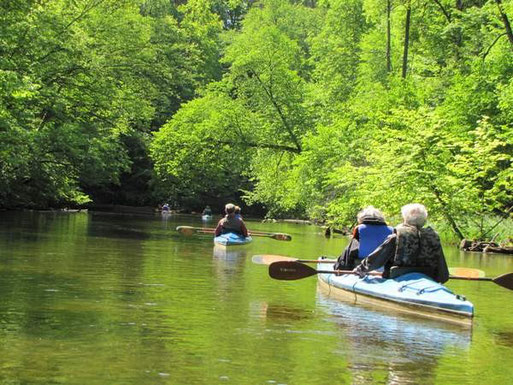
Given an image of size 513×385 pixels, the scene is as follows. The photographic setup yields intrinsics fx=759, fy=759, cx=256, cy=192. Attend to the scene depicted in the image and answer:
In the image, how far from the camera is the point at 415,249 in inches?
404

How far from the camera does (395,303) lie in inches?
412

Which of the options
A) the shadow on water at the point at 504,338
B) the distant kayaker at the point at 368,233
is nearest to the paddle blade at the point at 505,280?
the shadow on water at the point at 504,338

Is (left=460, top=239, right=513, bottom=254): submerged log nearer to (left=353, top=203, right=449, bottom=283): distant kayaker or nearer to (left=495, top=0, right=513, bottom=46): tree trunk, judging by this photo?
(left=495, top=0, right=513, bottom=46): tree trunk

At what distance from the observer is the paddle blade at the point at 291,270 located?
1204cm

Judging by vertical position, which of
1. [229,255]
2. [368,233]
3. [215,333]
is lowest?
[215,333]

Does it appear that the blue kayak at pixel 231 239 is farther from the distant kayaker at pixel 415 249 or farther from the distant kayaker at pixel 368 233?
the distant kayaker at pixel 415 249

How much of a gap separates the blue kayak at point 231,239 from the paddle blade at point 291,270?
9.37 m

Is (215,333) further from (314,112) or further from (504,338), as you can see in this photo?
(314,112)

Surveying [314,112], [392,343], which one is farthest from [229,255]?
[314,112]

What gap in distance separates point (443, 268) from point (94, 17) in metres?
29.9

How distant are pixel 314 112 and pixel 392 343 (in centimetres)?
3120

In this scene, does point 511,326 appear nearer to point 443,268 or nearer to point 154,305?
point 443,268

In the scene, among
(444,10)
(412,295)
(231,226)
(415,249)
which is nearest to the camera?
(412,295)

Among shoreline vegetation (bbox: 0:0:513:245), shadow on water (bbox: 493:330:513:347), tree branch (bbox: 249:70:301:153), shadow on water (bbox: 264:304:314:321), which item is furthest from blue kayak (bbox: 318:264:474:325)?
tree branch (bbox: 249:70:301:153)
